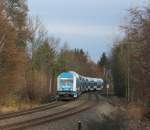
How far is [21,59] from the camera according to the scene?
45375 mm

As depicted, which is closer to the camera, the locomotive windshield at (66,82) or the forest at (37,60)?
the forest at (37,60)

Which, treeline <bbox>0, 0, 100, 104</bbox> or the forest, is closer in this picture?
the forest

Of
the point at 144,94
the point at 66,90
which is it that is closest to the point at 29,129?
the point at 144,94

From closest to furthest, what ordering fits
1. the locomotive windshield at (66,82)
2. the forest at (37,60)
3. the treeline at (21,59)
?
the forest at (37,60)
the treeline at (21,59)
the locomotive windshield at (66,82)

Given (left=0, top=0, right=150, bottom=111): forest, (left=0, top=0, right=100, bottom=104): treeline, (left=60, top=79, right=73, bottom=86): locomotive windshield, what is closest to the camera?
Result: (left=0, top=0, right=150, bottom=111): forest

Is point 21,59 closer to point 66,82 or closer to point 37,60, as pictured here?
point 66,82

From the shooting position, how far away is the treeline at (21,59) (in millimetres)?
44938

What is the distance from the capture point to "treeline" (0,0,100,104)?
147 ft

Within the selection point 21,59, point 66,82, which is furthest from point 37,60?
point 21,59

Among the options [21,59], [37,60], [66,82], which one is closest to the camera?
[21,59]

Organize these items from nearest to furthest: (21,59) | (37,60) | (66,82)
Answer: (21,59), (66,82), (37,60)

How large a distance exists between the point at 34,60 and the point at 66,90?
15820mm

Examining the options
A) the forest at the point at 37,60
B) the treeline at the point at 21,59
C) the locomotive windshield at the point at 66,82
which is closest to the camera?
the forest at the point at 37,60

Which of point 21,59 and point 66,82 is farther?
point 66,82
